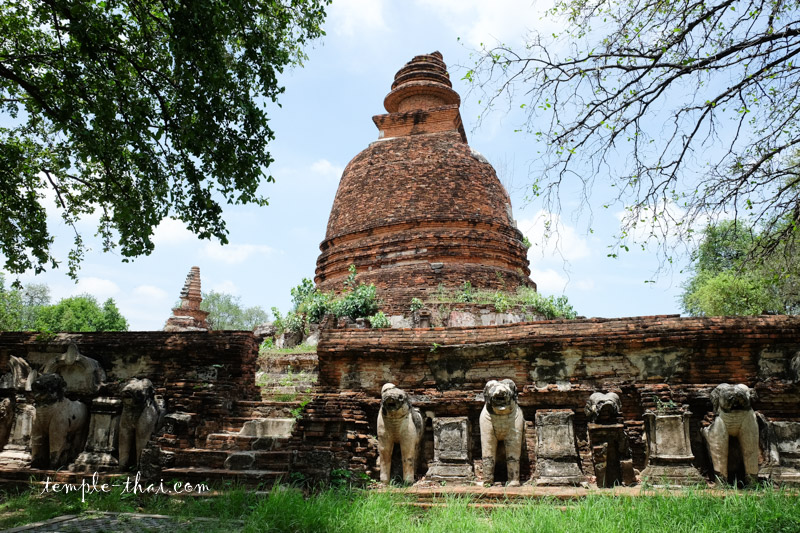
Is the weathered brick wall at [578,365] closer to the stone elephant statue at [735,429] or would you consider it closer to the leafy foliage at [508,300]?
the stone elephant statue at [735,429]

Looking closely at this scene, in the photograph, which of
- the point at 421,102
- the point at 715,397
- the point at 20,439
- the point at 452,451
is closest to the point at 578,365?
the point at 715,397

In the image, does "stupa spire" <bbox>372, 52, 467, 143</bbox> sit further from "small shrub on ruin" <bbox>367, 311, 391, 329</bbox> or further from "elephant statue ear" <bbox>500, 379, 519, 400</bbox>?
"elephant statue ear" <bbox>500, 379, 519, 400</bbox>

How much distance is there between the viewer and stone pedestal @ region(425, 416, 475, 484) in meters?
5.93

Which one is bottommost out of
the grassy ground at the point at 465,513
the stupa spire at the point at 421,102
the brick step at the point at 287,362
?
the grassy ground at the point at 465,513

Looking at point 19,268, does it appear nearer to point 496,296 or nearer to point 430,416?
point 430,416

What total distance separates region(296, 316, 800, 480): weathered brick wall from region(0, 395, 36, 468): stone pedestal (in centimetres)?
360

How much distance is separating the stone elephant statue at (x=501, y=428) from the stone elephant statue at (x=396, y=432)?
2.43ft

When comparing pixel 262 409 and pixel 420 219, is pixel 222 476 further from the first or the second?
pixel 420 219

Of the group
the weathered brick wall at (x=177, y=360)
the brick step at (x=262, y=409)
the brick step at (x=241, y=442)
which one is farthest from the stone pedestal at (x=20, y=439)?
the brick step at (x=262, y=409)

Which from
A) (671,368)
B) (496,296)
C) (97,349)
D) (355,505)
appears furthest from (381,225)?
(355,505)

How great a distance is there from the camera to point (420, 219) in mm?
A: 13328

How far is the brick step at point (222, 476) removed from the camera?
20.2 ft

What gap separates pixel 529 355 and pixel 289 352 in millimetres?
5558

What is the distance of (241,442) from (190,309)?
16922 mm
